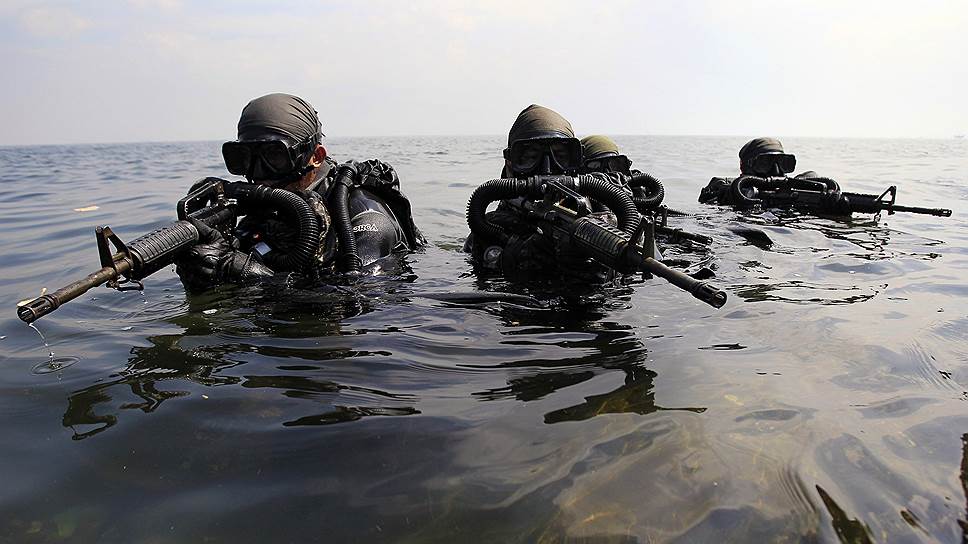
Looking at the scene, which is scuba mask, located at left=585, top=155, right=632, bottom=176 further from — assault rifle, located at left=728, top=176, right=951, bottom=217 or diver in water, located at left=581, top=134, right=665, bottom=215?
assault rifle, located at left=728, top=176, right=951, bottom=217

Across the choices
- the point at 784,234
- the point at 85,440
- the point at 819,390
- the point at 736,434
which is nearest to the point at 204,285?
the point at 85,440

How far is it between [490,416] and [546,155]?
2573mm

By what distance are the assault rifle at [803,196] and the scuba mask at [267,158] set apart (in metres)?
7.01

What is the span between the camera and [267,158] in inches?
174

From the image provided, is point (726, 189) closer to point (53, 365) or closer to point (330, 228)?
point (330, 228)

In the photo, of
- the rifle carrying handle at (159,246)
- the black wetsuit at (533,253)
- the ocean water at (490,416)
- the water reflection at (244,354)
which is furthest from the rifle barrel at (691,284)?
the rifle carrying handle at (159,246)

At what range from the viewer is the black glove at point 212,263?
370 cm

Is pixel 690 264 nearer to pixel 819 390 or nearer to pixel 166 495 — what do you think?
pixel 819 390

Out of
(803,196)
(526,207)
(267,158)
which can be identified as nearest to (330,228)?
(267,158)

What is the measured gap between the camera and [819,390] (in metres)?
2.48

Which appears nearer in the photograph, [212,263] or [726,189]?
[212,263]

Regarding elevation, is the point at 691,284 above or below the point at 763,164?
below

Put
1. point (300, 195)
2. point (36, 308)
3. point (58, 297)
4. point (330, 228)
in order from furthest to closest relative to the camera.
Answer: point (330, 228)
point (300, 195)
point (58, 297)
point (36, 308)

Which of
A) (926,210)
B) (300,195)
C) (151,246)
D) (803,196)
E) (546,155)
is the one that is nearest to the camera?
(151,246)
